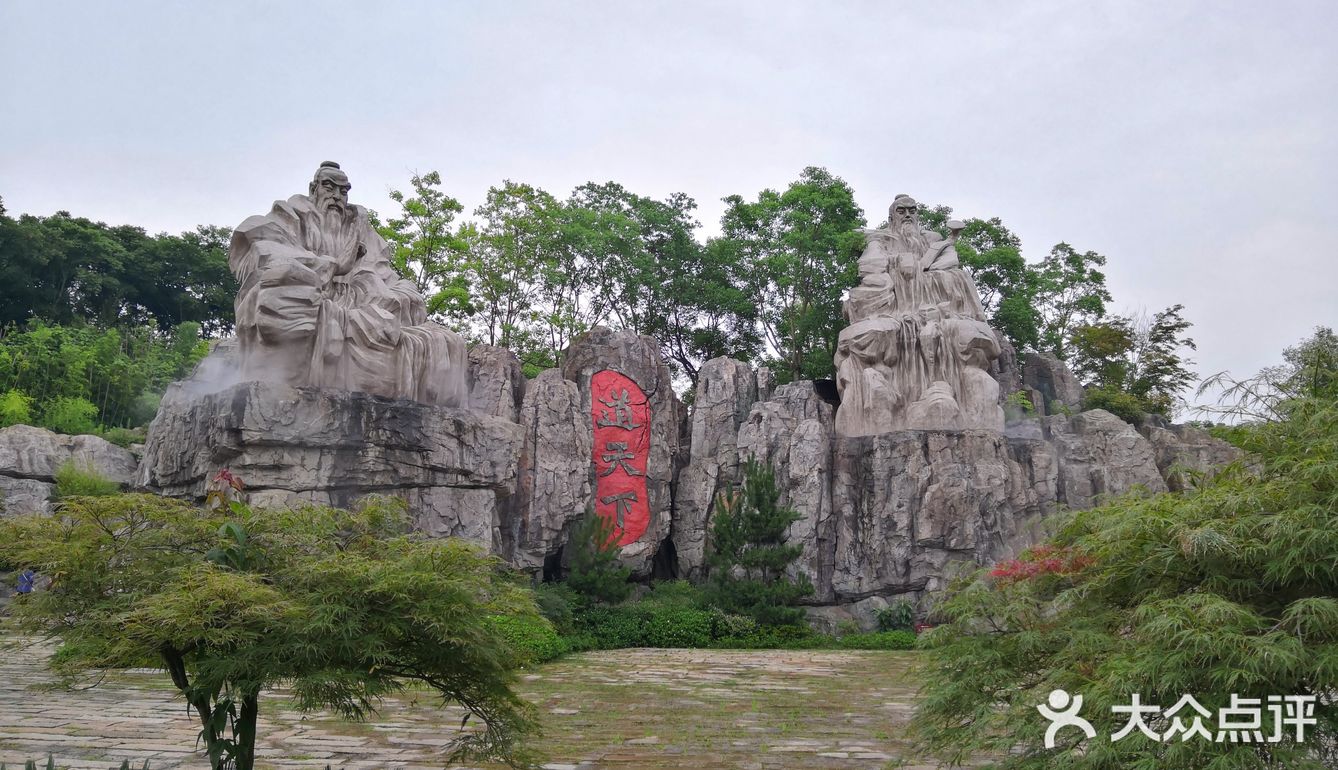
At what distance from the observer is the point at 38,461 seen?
13336mm

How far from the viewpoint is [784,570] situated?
13.2 metres

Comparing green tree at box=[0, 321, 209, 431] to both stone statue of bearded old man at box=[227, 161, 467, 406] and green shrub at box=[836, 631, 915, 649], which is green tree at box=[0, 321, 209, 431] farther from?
green shrub at box=[836, 631, 915, 649]

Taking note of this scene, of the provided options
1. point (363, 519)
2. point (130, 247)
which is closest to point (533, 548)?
point (363, 519)

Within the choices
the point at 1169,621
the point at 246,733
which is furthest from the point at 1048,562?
the point at 246,733

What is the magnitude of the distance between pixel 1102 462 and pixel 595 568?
7.57 metres

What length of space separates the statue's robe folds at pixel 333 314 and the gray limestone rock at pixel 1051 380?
35.7 ft

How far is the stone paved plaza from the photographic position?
5.28 meters

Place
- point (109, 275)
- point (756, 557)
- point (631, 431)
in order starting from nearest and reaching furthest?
point (756, 557)
point (631, 431)
point (109, 275)

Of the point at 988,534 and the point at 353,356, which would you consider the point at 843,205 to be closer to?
the point at 988,534

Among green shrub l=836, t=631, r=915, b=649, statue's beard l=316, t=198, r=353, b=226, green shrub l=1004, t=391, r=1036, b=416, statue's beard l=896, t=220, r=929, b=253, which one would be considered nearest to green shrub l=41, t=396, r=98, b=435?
statue's beard l=316, t=198, r=353, b=226

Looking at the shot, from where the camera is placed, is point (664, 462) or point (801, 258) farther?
point (801, 258)

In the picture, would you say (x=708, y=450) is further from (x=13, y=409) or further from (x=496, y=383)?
(x=13, y=409)

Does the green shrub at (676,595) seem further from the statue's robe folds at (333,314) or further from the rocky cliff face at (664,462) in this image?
the statue's robe folds at (333,314)

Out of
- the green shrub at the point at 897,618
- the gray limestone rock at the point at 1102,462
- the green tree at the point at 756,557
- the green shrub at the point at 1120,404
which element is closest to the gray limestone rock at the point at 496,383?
the green tree at the point at 756,557
